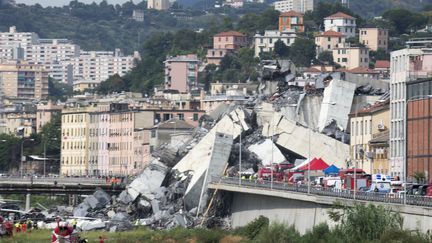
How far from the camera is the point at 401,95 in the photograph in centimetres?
10450

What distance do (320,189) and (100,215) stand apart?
3666 centimetres

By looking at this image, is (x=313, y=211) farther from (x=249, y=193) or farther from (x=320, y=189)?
(x=249, y=193)

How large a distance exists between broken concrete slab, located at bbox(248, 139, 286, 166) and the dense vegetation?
1614cm

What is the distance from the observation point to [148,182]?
119938mm

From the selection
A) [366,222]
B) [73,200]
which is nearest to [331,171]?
[366,222]

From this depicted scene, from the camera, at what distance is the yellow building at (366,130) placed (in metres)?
114

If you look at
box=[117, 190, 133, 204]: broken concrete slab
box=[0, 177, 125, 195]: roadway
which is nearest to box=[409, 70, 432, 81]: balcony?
box=[117, 190, 133, 204]: broken concrete slab

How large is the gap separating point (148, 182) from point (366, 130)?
13118mm

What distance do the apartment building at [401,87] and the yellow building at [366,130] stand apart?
6709 mm

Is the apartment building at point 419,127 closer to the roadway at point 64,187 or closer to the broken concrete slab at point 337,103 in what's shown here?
the broken concrete slab at point 337,103

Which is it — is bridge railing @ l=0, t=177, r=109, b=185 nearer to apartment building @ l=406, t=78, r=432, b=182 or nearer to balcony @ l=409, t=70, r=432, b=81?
balcony @ l=409, t=70, r=432, b=81

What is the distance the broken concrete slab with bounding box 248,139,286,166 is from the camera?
4631 inches

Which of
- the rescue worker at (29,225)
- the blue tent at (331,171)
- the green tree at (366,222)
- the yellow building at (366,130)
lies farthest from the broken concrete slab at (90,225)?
the green tree at (366,222)

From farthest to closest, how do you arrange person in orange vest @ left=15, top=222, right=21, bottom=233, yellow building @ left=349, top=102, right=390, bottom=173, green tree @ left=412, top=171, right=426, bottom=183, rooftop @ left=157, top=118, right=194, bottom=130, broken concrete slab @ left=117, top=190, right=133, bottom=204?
rooftop @ left=157, top=118, right=194, bottom=130 → broken concrete slab @ left=117, top=190, right=133, bottom=204 → yellow building @ left=349, top=102, right=390, bottom=173 → person in orange vest @ left=15, top=222, right=21, bottom=233 → green tree @ left=412, top=171, right=426, bottom=183
